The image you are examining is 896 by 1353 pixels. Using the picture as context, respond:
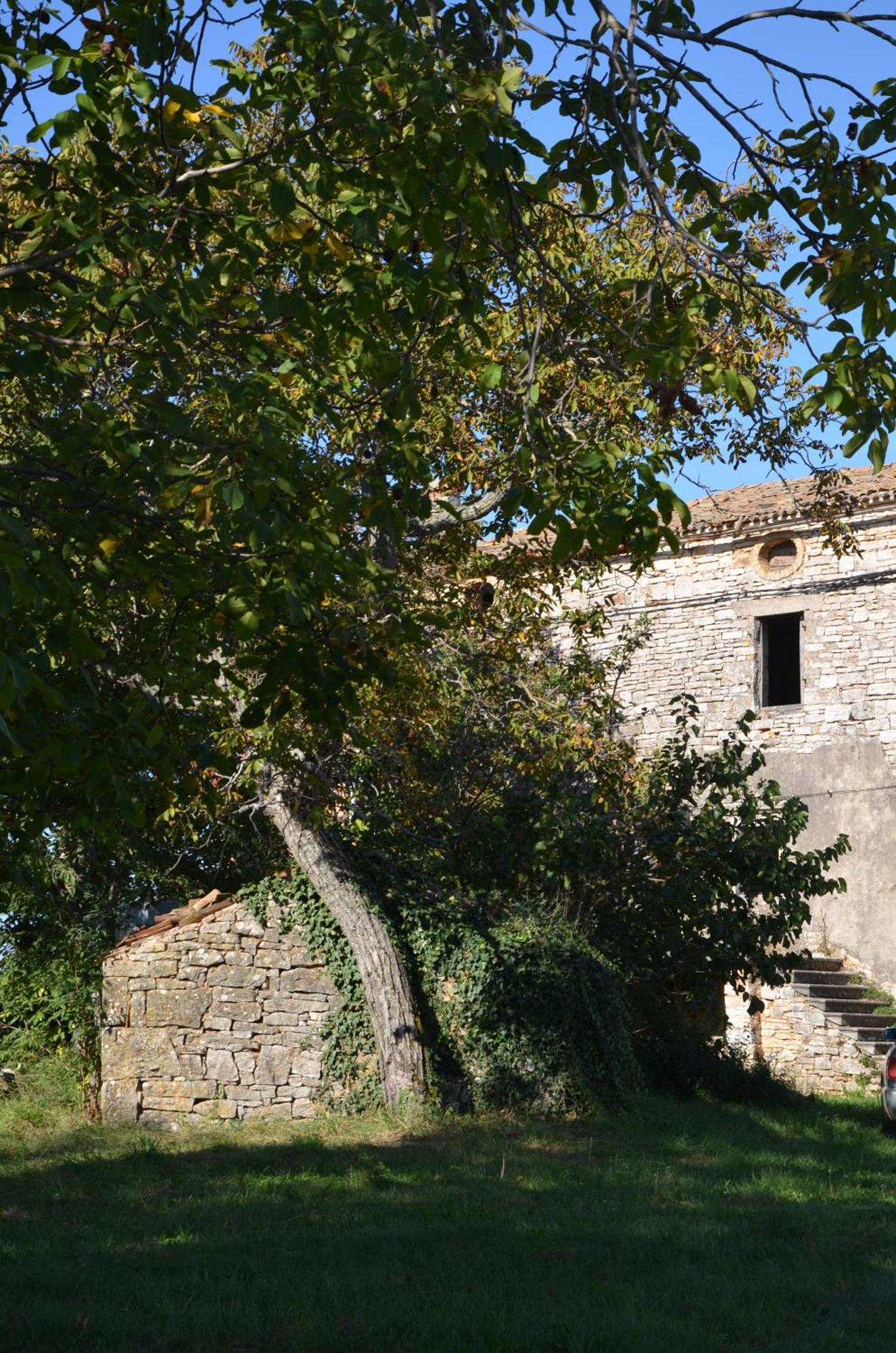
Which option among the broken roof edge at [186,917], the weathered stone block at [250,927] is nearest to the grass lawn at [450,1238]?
the weathered stone block at [250,927]

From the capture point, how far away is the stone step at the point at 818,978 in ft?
56.1

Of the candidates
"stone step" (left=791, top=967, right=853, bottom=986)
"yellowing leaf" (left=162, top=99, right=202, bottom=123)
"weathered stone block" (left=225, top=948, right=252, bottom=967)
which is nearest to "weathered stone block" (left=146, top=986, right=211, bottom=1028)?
"weathered stone block" (left=225, top=948, right=252, bottom=967)

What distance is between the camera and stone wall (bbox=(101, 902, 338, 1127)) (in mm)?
12555

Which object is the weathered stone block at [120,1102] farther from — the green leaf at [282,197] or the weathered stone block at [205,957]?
the green leaf at [282,197]

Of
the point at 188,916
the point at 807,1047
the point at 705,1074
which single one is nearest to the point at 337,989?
the point at 188,916

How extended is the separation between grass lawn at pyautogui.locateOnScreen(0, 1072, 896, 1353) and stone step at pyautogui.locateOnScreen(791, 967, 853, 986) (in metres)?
5.20

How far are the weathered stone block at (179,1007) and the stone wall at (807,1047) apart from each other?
6.55m

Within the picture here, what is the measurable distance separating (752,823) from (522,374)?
9.01 metres

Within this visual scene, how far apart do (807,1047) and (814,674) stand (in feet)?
16.9

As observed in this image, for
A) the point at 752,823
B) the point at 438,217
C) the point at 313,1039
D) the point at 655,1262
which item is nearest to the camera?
the point at 438,217

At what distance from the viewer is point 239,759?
11102mm

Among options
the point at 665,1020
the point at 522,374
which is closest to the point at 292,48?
the point at 522,374

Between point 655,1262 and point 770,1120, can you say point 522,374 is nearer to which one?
point 655,1262

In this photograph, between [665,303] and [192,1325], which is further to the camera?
[665,303]
